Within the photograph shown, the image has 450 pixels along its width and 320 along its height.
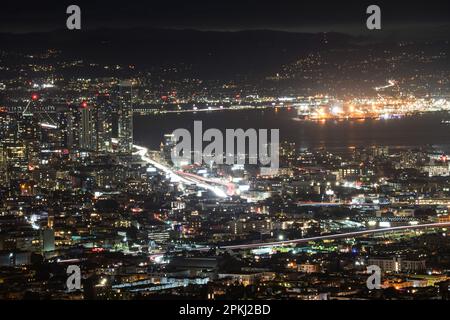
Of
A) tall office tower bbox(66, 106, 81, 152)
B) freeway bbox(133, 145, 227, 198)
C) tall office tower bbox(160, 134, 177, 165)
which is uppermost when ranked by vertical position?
tall office tower bbox(66, 106, 81, 152)

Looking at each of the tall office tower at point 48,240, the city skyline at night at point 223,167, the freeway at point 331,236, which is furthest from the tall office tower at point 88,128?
the tall office tower at point 48,240

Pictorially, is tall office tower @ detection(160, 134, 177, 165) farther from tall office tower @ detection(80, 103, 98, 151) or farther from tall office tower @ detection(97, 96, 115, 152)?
tall office tower @ detection(80, 103, 98, 151)

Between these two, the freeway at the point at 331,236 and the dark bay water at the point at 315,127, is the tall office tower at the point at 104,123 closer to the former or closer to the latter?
the dark bay water at the point at 315,127

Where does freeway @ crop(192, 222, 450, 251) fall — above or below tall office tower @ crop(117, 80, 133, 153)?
below

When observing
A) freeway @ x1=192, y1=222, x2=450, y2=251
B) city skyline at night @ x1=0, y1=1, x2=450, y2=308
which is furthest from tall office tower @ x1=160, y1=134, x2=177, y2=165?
freeway @ x1=192, y1=222, x2=450, y2=251

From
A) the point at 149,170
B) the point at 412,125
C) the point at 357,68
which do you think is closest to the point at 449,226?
the point at 149,170

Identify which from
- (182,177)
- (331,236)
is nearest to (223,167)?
(182,177)

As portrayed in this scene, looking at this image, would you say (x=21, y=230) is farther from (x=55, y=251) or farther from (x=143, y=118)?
(x=143, y=118)
